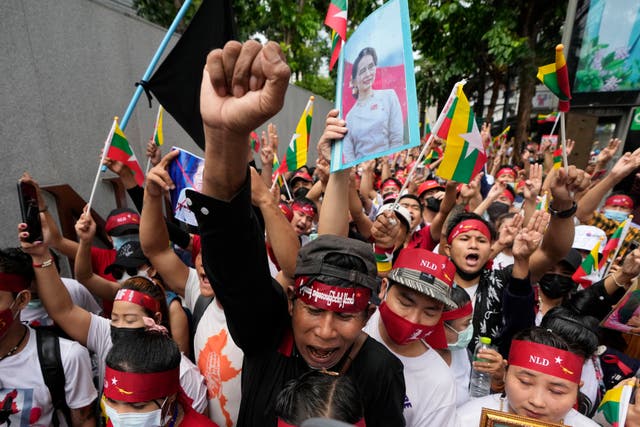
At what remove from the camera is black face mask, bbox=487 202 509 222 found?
14.1ft

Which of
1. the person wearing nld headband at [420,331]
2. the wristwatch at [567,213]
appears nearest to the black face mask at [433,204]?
the wristwatch at [567,213]

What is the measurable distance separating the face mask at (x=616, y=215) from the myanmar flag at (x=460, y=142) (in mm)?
3220

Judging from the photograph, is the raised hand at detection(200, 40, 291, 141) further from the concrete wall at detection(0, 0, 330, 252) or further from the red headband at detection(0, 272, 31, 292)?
the concrete wall at detection(0, 0, 330, 252)

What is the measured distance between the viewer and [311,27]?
12133mm

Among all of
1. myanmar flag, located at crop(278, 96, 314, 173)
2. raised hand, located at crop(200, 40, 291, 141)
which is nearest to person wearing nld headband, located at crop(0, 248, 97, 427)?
raised hand, located at crop(200, 40, 291, 141)

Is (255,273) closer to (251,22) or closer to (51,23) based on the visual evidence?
(51,23)

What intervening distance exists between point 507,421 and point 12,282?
2408 millimetres

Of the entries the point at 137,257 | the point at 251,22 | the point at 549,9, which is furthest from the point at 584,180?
the point at 549,9

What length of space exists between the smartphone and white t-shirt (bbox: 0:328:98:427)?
53 cm

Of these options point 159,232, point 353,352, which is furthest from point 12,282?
point 353,352

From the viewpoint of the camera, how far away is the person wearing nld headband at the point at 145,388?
1508 mm

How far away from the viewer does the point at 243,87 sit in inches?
32.6

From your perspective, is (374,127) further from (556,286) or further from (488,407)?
(556,286)

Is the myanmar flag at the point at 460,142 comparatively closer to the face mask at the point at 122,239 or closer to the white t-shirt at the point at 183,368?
the white t-shirt at the point at 183,368
